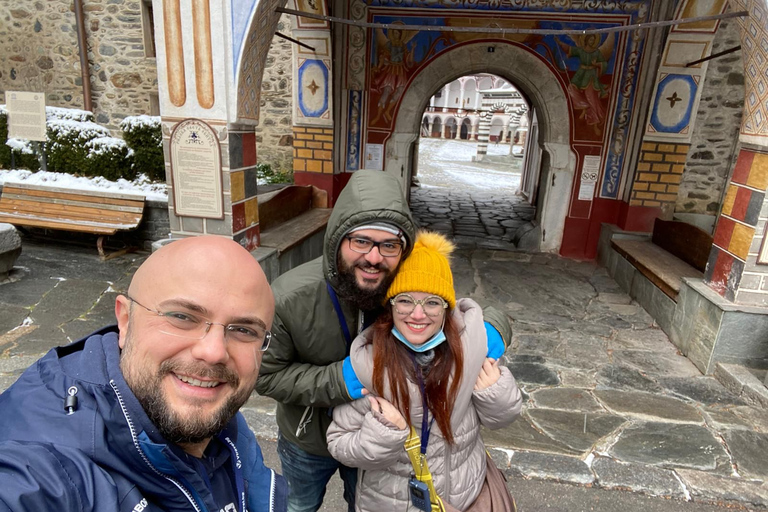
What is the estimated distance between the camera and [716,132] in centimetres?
732

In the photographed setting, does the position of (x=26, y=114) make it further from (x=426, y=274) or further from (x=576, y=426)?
(x=576, y=426)

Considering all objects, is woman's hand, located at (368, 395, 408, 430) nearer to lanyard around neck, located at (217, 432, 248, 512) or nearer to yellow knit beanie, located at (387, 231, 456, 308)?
yellow knit beanie, located at (387, 231, 456, 308)

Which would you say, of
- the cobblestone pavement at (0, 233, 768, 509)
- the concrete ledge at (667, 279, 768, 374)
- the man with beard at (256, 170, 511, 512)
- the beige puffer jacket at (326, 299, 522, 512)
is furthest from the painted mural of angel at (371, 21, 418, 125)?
the beige puffer jacket at (326, 299, 522, 512)

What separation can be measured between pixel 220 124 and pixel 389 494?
130 inches

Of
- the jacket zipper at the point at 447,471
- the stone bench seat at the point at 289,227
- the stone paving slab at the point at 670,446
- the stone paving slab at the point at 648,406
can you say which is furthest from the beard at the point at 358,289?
the stone bench seat at the point at 289,227

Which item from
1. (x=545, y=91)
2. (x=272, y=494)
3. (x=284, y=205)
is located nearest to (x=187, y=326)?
(x=272, y=494)

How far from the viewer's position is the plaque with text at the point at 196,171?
3834 millimetres

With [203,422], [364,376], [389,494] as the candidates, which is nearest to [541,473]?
[389,494]

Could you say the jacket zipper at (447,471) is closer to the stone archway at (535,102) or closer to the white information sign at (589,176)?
the stone archway at (535,102)

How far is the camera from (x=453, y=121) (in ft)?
123

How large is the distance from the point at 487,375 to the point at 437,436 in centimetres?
24

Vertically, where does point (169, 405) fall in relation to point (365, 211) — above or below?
below

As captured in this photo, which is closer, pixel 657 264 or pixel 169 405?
pixel 169 405

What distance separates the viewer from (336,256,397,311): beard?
143 cm
